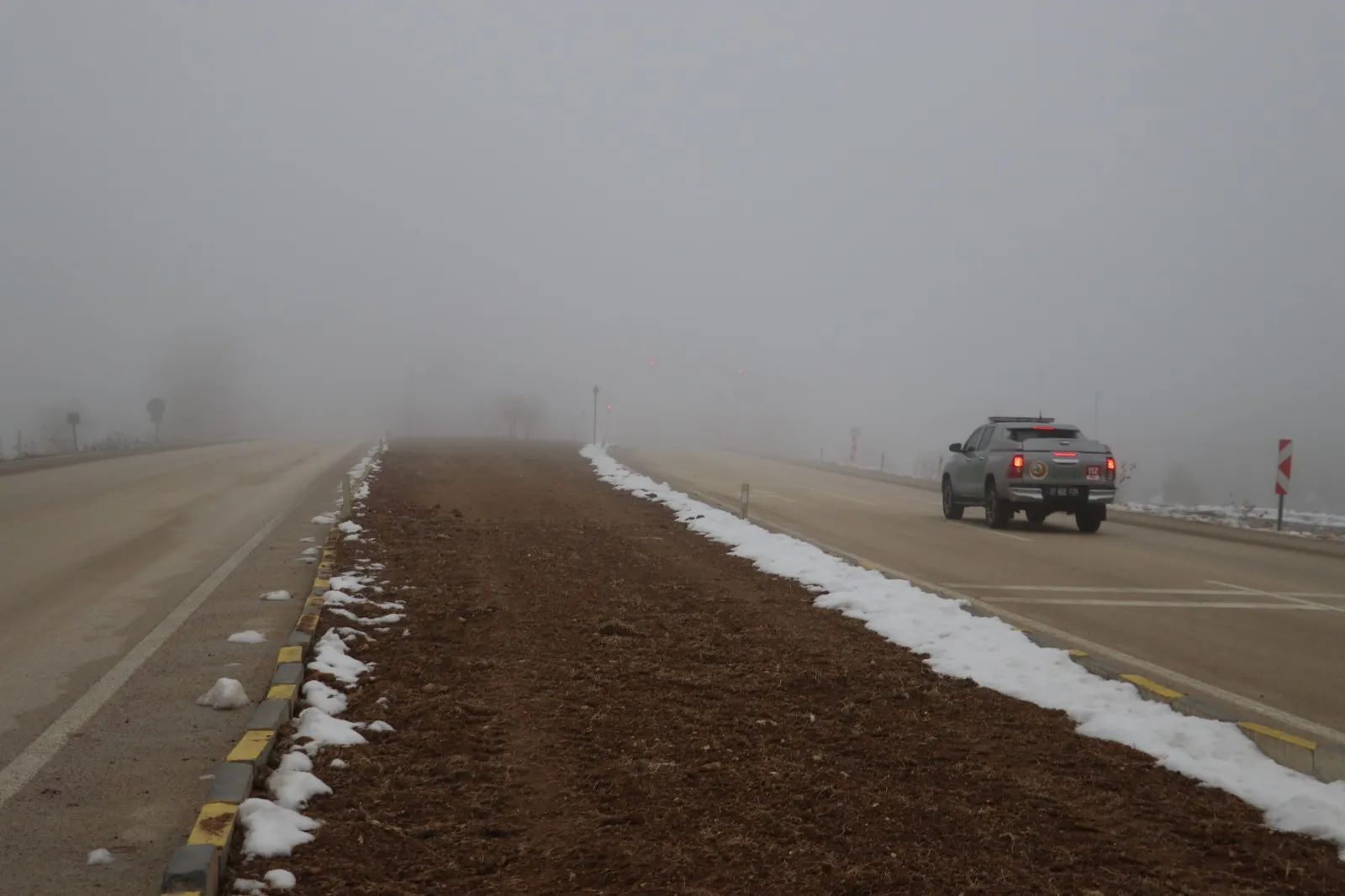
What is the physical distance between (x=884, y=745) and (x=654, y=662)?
2.19m

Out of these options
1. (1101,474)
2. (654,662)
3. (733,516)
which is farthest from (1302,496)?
(654,662)

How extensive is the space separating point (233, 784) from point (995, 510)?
51.6 feet

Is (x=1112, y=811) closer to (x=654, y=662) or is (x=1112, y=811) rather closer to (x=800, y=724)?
(x=800, y=724)

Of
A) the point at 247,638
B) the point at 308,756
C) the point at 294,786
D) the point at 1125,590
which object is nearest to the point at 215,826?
the point at 294,786

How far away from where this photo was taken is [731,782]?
5004 millimetres

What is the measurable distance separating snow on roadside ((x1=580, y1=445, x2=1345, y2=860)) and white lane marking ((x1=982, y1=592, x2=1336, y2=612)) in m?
1.21

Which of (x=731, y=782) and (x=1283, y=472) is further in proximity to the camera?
(x=1283, y=472)

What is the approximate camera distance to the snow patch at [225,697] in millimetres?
6141

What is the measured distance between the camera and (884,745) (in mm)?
5609

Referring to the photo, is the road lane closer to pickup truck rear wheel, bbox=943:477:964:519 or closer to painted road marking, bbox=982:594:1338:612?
painted road marking, bbox=982:594:1338:612

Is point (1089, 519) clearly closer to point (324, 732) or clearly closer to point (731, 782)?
point (731, 782)

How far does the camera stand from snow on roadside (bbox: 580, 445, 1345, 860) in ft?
15.9

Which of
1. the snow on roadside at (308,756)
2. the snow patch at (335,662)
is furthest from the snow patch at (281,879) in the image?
the snow patch at (335,662)

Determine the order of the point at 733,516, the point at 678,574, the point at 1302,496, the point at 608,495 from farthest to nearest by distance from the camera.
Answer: the point at 1302,496 → the point at 608,495 → the point at 733,516 → the point at 678,574
